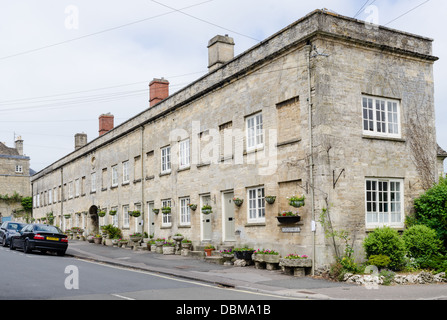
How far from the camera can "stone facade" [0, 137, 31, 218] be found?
65.4m

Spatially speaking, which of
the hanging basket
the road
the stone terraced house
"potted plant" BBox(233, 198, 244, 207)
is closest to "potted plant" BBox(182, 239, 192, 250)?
the stone terraced house

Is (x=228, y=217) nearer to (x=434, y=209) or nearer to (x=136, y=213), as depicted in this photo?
(x=434, y=209)

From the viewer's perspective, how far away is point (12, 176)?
222 ft

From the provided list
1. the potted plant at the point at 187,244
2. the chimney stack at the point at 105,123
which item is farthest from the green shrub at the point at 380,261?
the chimney stack at the point at 105,123

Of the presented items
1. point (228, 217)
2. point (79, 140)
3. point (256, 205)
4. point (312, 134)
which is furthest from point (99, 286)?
point (79, 140)

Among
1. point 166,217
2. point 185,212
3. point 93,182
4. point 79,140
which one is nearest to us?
point 185,212

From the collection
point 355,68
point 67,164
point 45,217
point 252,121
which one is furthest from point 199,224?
point 45,217

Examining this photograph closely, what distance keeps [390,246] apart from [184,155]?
12.2m

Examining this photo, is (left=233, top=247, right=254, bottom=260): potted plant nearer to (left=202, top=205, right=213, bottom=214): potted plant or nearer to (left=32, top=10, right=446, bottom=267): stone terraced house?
(left=32, top=10, right=446, bottom=267): stone terraced house

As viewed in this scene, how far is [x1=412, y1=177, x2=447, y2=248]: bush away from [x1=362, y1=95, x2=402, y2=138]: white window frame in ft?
7.53

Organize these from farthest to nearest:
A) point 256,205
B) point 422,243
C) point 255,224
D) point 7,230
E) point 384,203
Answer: point 7,230 < point 256,205 < point 255,224 < point 384,203 < point 422,243

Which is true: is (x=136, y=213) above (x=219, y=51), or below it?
below
